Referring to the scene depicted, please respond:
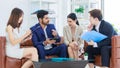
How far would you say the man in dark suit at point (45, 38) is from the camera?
4453 millimetres

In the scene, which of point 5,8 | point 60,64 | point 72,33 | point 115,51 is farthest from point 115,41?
point 5,8

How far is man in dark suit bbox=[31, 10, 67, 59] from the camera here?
445 cm

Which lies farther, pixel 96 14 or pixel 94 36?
pixel 96 14

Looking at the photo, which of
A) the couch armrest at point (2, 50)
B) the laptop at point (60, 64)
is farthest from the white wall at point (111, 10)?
the couch armrest at point (2, 50)

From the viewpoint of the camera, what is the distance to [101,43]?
13.5 ft

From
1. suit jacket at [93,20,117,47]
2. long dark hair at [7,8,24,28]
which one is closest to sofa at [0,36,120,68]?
suit jacket at [93,20,117,47]

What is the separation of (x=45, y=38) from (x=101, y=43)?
1.06m

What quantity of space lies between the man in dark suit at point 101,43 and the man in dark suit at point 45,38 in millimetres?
516

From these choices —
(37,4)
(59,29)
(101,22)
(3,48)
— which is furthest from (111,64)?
(37,4)

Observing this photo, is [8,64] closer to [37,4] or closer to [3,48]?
[3,48]

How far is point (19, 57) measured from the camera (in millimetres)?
4023

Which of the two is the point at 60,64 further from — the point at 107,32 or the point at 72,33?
the point at 72,33

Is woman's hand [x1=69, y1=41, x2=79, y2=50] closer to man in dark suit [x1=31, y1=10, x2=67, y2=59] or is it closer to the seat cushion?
man in dark suit [x1=31, y1=10, x2=67, y2=59]

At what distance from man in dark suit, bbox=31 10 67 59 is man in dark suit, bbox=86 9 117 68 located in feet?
1.69
